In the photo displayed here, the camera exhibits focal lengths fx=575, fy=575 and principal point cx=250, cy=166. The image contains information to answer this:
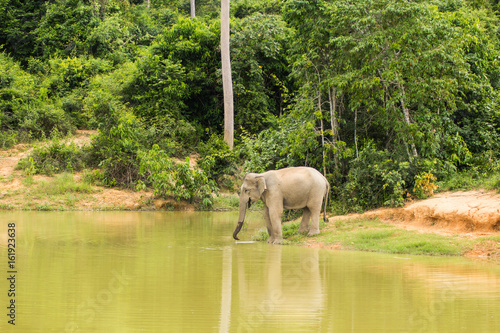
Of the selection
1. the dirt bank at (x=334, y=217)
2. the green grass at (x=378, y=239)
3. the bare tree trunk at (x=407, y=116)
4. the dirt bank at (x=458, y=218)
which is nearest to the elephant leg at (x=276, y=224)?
the green grass at (x=378, y=239)

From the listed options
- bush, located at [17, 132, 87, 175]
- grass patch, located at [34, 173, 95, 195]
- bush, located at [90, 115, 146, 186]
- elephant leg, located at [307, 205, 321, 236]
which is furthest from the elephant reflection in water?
bush, located at [17, 132, 87, 175]

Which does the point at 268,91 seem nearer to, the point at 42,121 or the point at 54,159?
the point at 42,121

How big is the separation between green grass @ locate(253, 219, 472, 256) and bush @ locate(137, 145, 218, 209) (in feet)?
23.0

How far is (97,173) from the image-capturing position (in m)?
22.7

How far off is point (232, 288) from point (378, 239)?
5078 millimetres

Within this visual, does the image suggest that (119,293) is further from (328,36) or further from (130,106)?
(130,106)

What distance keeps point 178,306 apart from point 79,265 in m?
3.50

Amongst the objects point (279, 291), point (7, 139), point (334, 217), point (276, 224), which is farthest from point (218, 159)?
point (279, 291)

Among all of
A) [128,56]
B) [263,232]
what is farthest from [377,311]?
[128,56]

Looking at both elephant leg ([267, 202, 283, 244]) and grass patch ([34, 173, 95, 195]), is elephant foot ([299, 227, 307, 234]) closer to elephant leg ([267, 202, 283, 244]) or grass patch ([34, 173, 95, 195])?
elephant leg ([267, 202, 283, 244])

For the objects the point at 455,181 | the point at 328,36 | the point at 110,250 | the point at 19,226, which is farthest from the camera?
the point at 328,36

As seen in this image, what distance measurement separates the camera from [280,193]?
13.5 meters

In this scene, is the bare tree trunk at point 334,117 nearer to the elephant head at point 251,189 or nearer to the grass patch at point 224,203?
the elephant head at point 251,189

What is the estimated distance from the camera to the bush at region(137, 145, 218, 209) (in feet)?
68.6
